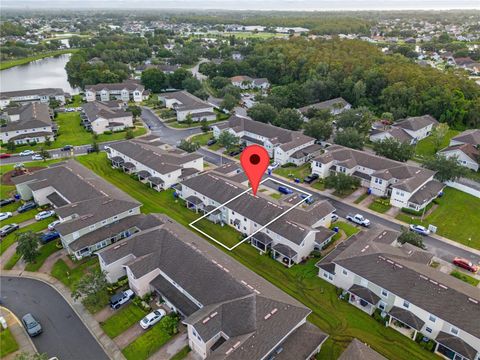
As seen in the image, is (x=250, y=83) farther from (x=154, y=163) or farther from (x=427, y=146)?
(x=154, y=163)

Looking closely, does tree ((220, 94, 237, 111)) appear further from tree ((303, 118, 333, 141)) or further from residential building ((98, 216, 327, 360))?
residential building ((98, 216, 327, 360))

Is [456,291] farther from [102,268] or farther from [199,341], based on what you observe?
[102,268]

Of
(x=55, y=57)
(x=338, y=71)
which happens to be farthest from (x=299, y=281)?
(x=55, y=57)

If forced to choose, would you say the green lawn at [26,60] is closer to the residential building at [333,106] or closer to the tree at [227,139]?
the tree at [227,139]

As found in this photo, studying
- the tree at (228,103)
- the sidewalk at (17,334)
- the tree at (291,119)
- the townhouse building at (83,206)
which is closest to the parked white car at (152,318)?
the sidewalk at (17,334)

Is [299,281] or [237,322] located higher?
[237,322]

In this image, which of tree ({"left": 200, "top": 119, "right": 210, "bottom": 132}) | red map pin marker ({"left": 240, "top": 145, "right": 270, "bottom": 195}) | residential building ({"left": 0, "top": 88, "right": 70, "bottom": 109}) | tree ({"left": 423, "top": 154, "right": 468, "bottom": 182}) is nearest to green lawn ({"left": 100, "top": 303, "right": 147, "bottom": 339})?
red map pin marker ({"left": 240, "top": 145, "right": 270, "bottom": 195})

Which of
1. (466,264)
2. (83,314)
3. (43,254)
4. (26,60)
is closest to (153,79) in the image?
(43,254)
